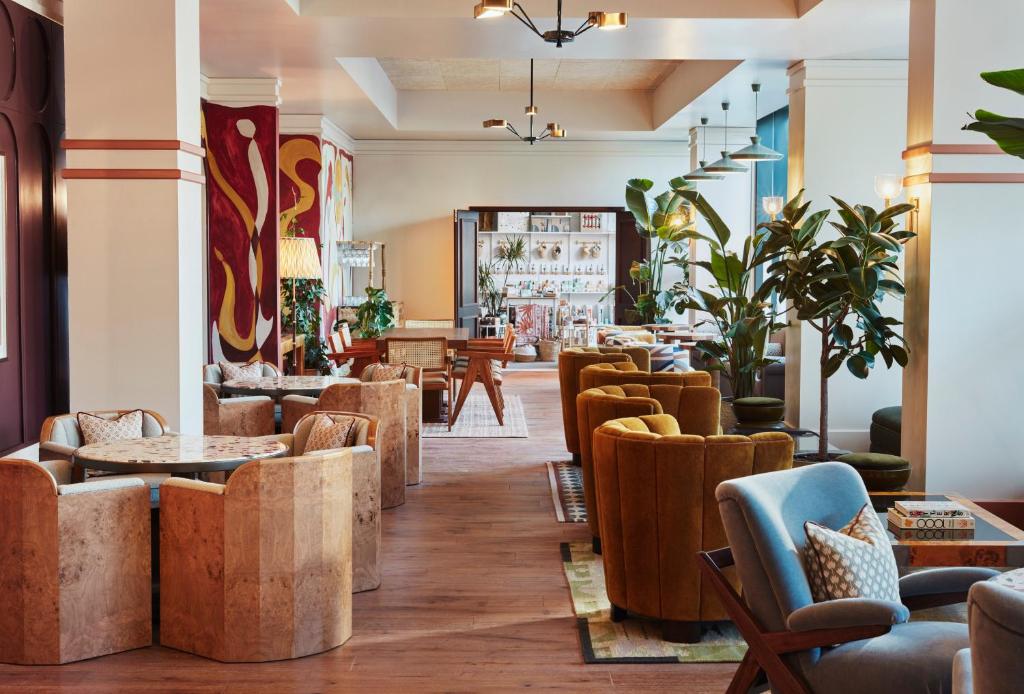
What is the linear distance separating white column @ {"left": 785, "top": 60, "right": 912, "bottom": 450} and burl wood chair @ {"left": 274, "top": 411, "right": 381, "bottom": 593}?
16.0 feet

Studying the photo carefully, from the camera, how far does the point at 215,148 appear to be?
382 inches

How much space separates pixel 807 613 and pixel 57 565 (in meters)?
2.87

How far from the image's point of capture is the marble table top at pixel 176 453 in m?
4.64

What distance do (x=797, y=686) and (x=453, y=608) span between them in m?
2.21

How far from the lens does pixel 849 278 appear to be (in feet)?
21.3

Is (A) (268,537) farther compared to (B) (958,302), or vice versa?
(B) (958,302)

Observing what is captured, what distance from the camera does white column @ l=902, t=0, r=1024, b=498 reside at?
6082 millimetres

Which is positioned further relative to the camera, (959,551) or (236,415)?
(236,415)

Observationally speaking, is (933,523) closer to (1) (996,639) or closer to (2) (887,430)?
(1) (996,639)

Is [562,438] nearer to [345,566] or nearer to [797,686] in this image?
[345,566]

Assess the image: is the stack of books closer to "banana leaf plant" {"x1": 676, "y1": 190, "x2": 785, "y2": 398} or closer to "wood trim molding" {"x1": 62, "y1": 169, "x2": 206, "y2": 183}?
"banana leaf plant" {"x1": 676, "y1": 190, "x2": 785, "y2": 398}

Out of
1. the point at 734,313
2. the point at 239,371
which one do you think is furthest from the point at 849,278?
the point at 239,371

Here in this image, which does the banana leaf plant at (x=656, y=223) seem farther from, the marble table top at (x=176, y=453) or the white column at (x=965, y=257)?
the marble table top at (x=176, y=453)

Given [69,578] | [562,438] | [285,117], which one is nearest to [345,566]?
[69,578]
